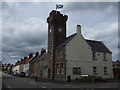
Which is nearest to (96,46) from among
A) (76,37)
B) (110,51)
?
(110,51)

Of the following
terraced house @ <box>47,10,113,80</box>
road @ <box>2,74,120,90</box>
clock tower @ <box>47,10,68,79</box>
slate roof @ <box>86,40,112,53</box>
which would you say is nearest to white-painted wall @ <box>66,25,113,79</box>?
terraced house @ <box>47,10,113,80</box>

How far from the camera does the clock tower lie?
43.4 metres

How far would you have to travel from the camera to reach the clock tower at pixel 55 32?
43.4 meters

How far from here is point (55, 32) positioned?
43.7m

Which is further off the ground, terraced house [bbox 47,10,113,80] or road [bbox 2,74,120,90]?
terraced house [bbox 47,10,113,80]

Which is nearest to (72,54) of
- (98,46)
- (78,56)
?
(78,56)

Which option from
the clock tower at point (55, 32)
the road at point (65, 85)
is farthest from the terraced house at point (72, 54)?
the road at point (65, 85)

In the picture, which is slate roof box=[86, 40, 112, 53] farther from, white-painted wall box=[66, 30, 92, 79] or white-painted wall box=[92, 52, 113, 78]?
white-painted wall box=[66, 30, 92, 79]

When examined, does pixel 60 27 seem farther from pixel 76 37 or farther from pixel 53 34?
pixel 76 37

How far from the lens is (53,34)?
43.6 m

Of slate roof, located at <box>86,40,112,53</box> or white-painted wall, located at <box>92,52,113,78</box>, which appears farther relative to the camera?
slate roof, located at <box>86,40,112,53</box>

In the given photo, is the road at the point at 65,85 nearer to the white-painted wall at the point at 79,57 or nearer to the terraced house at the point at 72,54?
the terraced house at the point at 72,54

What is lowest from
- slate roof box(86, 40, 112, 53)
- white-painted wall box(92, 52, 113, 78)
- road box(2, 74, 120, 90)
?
road box(2, 74, 120, 90)

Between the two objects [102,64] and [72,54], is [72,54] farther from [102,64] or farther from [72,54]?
[102,64]
